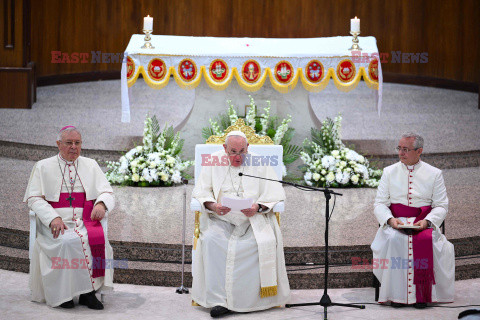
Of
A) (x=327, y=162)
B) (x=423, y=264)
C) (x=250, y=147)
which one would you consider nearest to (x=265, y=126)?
(x=327, y=162)

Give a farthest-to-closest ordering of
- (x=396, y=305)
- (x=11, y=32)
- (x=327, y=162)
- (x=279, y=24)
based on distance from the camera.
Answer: (x=279, y=24), (x=11, y=32), (x=327, y=162), (x=396, y=305)

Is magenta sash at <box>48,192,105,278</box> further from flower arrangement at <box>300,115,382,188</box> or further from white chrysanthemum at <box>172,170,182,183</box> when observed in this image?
flower arrangement at <box>300,115,382,188</box>

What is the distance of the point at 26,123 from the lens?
11.6 meters

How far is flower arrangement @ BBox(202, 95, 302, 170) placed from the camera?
943 cm

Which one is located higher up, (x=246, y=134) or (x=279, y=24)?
(x=279, y=24)

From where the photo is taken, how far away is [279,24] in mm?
14883

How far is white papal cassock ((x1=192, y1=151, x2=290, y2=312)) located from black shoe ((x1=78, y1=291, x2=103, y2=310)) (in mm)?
693

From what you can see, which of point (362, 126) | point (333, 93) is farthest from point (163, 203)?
point (333, 93)

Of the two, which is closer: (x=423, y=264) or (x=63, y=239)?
(x=63, y=239)

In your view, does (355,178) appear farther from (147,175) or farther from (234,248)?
(234,248)

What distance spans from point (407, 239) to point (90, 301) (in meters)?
2.39

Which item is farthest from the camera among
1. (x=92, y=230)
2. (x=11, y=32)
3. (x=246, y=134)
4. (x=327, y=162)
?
(x=11, y=32)

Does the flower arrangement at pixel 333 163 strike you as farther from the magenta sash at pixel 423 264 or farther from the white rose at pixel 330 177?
the magenta sash at pixel 423 264

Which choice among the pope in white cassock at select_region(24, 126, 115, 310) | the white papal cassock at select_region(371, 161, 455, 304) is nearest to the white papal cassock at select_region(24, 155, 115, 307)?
the pope in white cassock at select_region(24, 126, 115, 310)
